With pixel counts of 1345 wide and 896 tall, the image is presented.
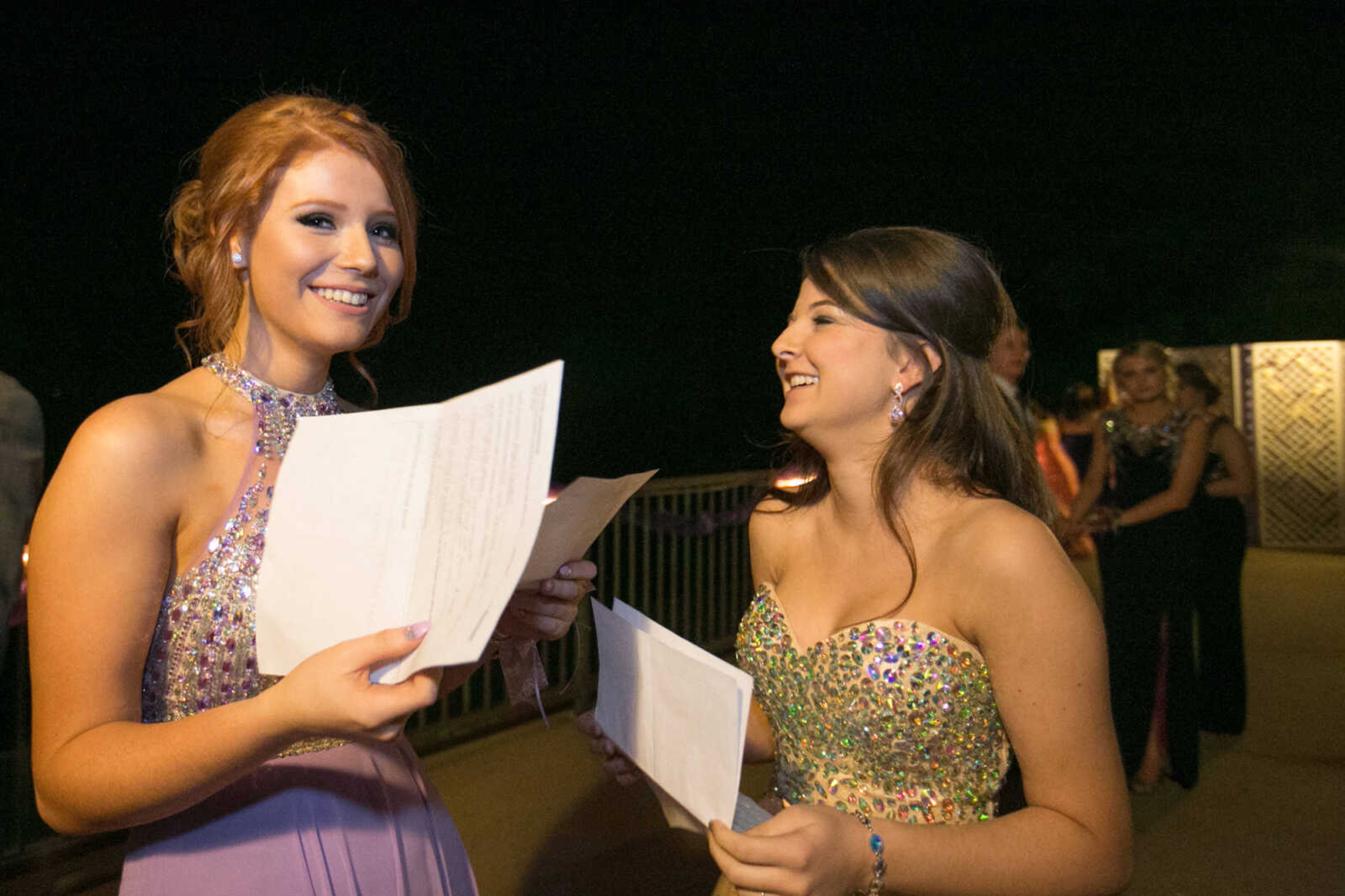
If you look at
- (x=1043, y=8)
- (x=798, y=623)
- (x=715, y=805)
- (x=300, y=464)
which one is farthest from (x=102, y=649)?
(x=1043, y=8)

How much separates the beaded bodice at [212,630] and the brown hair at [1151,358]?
3694 millimetres

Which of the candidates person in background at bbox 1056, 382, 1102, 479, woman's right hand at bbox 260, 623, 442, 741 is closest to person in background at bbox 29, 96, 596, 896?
woman's right hand at bbox 260, 623, 442, 741

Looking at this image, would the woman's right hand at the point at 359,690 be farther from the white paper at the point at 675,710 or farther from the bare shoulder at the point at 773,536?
the bare shoulder at the point at 773,536

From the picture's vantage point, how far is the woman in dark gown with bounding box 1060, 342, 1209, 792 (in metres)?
3.90

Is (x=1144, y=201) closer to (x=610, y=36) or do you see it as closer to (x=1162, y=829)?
(x=610, y=36)

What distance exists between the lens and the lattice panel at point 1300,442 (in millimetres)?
10547

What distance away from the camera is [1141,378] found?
3893 millimetres

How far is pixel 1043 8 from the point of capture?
7.04m

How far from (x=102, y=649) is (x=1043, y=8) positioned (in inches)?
310

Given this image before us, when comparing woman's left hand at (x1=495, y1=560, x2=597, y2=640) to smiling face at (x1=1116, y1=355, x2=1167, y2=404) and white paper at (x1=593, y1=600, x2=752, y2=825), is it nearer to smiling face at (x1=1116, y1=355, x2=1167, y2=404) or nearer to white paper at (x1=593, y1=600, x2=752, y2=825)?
white paper at (x1=593, y1=600, x2=752, y2=825)

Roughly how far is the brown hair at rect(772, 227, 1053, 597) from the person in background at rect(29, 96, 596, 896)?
646mm

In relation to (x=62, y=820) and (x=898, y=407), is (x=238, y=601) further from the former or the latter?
(x=898, y=407)

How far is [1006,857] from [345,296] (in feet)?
3.75

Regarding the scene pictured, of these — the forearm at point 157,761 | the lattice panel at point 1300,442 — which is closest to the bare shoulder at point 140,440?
the forearm at point 157,761
